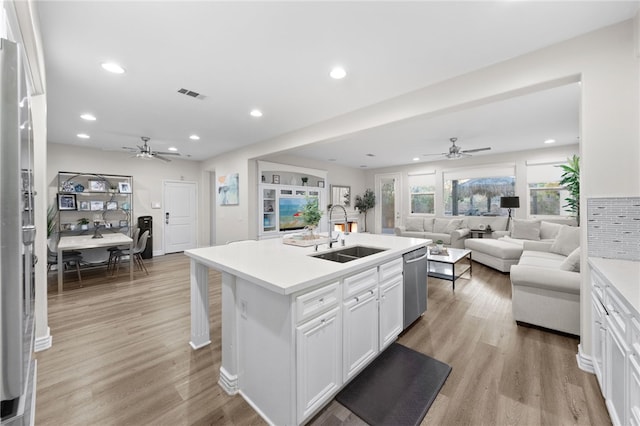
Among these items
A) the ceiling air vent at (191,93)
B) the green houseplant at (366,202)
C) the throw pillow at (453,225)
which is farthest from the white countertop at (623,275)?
the green houseplant at (366,202)

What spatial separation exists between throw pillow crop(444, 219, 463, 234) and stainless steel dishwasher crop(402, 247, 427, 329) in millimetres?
4490

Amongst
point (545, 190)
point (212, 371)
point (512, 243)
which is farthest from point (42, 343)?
point (545, 190)

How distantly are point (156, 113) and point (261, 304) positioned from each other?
3.39 m

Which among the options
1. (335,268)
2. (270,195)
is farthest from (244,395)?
(270,195)

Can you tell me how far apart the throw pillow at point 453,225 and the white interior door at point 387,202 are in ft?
6.11

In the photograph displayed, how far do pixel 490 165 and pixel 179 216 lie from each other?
8.25 metres

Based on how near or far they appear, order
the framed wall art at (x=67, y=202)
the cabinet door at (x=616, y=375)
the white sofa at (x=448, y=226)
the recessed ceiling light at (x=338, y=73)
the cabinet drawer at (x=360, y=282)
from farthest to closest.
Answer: the white sofa at (x=448, y=226)
the framed wall art at (x=67, y=202)
the recessed ceiling light at (x=338, y=73)
the cabinet drawer at (x=360, y=282)
the cabinet door at (x=616, y=375)

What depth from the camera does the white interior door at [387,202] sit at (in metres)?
8.51

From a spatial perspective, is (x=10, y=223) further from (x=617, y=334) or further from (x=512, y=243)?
(x=512, y=243)

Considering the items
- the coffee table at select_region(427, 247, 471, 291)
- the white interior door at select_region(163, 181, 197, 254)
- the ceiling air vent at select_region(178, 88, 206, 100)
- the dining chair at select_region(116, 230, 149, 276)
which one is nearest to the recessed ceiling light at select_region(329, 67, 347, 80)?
the ceiling air vent at select_region(178, 88, 206, 100)

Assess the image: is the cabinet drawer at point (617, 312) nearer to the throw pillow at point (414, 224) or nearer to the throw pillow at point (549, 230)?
the throw pillow at point (549, 230)

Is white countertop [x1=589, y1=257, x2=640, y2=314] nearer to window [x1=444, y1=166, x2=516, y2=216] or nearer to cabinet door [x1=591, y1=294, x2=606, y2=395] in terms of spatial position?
cabinet door [x1=591, y1=294, x2=606, y2=395]

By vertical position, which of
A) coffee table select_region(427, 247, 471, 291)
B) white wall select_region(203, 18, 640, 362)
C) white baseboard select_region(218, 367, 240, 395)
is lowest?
white baseboard select_region(218, 367, 240, 395)

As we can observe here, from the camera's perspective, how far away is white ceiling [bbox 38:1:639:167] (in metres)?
1.74
